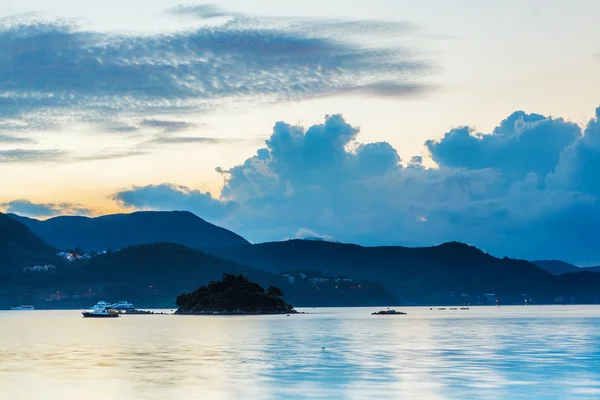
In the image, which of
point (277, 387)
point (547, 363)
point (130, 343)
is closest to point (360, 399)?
point (277, 387)

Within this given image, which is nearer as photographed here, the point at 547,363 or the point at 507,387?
the point at 507,387

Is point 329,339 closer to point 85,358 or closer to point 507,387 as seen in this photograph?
point 85,358

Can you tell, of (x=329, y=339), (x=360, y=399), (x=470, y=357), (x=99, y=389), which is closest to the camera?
(x=360, y=399)

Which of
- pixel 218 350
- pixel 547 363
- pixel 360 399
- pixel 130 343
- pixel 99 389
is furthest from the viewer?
pixel 130 343

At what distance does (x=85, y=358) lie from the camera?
86.8 m

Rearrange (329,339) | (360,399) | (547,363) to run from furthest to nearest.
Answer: (329,339), (547,363), (360,399)

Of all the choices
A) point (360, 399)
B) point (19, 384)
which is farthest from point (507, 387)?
point (19, 384)

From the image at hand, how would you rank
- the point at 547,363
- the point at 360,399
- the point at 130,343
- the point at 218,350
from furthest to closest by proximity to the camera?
the point at 130,343 → the point at 218,350 → the point at 547,363 → the point at 360,399

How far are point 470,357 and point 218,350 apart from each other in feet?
91.2

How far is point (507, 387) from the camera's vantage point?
2339 inches

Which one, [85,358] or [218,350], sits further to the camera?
[218,350]

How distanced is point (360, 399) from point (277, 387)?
7867 mm

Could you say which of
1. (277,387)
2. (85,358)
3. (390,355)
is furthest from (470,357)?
(85,358)

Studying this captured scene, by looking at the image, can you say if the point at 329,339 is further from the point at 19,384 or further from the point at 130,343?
the point at 19,384
